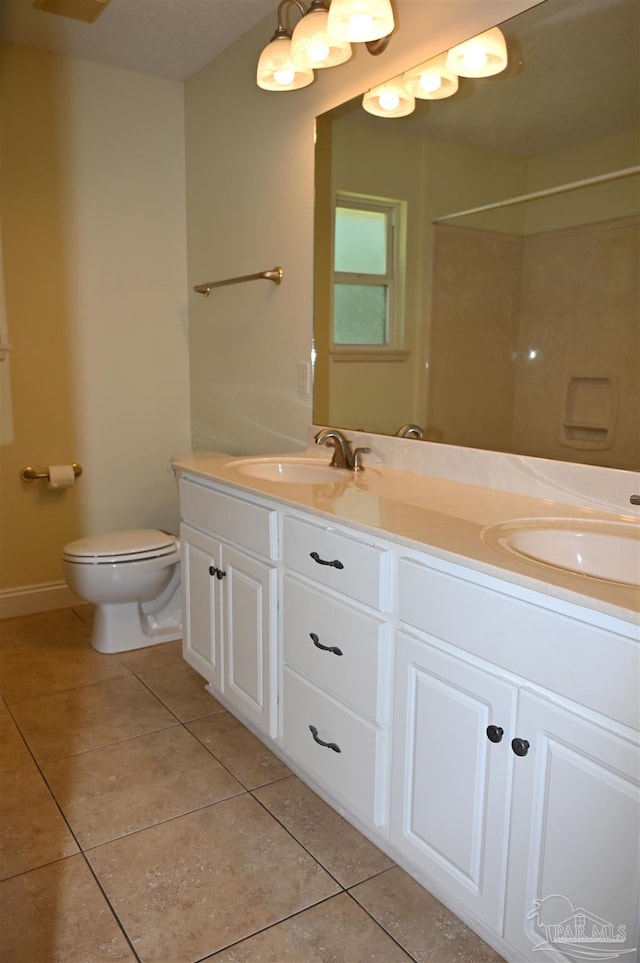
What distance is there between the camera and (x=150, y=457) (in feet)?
11.3

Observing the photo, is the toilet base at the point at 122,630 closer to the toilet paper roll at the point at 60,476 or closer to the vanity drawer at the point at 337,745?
the toilet paper roll at the point at 60,476

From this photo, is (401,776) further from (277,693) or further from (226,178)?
(226,178)

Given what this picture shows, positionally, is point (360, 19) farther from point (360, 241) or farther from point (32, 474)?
point (32, 474)

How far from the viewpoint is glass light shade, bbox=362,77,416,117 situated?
2.05 m

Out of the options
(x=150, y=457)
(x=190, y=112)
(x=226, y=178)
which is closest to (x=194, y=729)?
(x=150, y=457)

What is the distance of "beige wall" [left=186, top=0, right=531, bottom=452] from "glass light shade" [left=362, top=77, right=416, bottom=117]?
0.04 meters

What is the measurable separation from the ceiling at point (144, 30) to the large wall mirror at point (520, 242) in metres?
0.70

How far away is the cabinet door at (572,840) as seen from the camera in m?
1.03

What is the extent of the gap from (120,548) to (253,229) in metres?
1.37

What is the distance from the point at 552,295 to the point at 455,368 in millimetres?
386

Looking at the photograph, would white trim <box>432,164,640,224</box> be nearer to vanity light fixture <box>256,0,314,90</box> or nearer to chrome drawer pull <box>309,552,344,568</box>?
vanity light fixture <box>256,0,314,90</box>

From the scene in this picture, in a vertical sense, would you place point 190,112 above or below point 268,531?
above

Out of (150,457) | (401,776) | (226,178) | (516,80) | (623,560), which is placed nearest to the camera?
(623,560)

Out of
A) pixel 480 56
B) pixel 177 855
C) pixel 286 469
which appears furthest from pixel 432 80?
pixel 177 855
